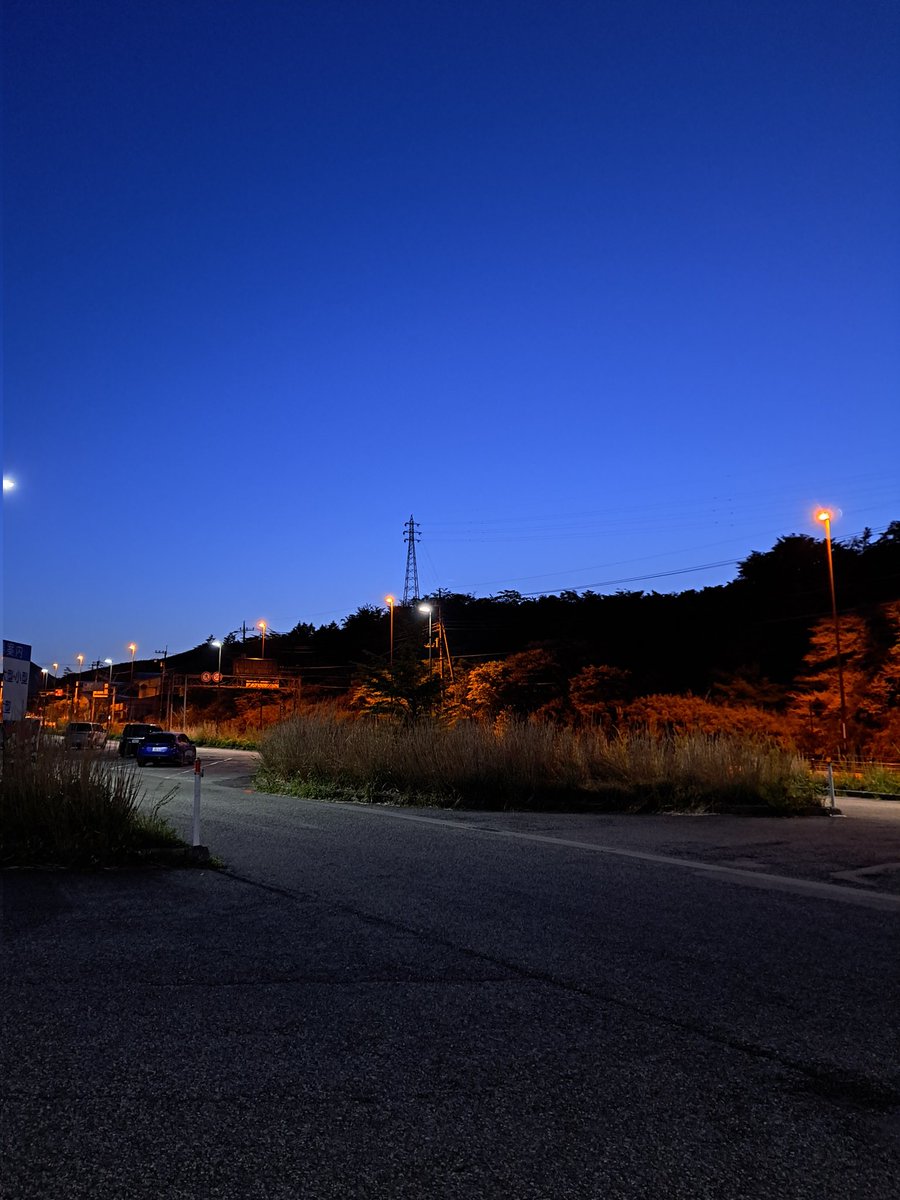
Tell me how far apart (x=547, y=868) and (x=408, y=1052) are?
19.1 ft

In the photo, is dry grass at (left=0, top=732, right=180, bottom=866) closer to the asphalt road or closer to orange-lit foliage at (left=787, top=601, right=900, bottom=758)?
the asphalt road

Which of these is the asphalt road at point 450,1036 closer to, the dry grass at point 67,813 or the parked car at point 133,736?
the dry grass at point 67,813

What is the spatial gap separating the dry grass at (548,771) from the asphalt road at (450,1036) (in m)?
7.70

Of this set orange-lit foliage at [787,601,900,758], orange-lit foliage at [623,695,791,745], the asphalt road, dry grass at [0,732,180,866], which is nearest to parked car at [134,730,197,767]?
orange-lit foliage at [623,695,791,745]

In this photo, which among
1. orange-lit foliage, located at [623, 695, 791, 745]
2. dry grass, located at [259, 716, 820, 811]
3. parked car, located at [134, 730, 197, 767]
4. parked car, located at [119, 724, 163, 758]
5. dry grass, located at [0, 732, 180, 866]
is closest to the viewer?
dry grass, located at [0, 732, 180, 866]

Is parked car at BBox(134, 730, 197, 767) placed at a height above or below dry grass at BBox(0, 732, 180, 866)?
below

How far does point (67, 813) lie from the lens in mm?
10062

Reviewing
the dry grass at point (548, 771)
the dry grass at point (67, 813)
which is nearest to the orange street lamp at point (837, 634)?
the dry grass at point (548, 771)

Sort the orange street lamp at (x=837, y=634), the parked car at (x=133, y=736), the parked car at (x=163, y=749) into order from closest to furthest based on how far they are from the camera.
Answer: the orange street lamp at (x=837, y=634)
the parked car at (x=163, y=749)
the parked car at (x=133, y=736)

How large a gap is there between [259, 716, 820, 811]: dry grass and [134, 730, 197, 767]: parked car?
15241 mm

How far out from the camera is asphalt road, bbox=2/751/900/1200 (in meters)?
3.21

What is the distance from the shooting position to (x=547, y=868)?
9.88 metres

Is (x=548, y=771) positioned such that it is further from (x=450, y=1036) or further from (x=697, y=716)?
(x=697, y=716)

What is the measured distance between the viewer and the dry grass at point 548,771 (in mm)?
16688
